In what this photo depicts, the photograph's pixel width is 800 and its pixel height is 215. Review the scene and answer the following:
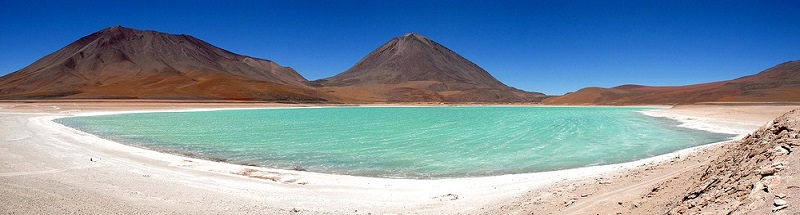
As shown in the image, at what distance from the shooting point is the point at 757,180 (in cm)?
440

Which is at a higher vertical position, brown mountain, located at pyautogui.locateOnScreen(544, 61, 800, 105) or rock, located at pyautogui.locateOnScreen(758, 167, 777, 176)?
brown mountain, located at pyautogui.locateOnScreen(544, 61, 800, 105)

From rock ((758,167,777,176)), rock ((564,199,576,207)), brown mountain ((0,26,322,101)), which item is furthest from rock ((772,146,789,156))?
brown mountain ((0,26,322,101))

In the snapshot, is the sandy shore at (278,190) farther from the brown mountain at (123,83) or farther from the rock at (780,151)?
the brown mountain at (123,83)

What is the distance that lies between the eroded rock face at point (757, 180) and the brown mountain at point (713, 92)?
10026 cm

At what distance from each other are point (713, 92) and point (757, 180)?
133m

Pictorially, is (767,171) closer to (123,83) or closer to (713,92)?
(713,92)

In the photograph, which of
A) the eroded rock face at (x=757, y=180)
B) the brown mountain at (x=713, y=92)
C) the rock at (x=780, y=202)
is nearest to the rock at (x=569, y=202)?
the eroded rock face at (x=757, y=180)

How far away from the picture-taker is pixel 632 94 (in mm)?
149750

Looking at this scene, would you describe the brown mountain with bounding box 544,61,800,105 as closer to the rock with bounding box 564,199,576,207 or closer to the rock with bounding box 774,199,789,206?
the rock with bounding box 564,199,576,207

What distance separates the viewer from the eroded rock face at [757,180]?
Result: 3.94 m

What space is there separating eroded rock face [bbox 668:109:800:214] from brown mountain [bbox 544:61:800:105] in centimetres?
10026

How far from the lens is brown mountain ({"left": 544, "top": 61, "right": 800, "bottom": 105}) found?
305ft

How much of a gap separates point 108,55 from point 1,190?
8779 inches

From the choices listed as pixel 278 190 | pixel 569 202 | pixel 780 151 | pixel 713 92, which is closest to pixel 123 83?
pixel 278 190
